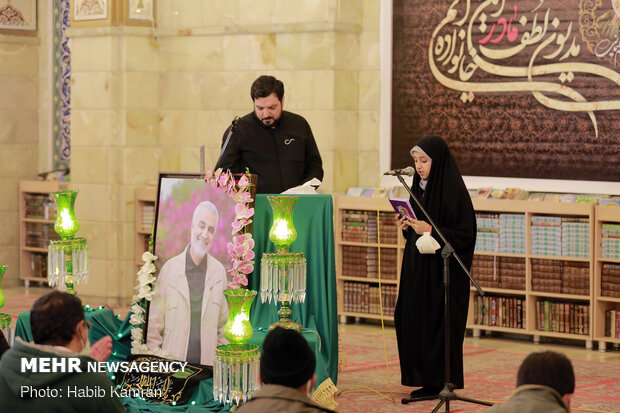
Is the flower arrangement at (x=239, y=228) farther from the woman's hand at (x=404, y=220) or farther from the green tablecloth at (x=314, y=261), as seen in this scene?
the woman's hand at (x=404, y=220)

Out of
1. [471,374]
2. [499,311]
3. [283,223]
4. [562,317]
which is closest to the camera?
[283,223]

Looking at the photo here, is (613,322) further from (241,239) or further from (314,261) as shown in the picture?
(241,239)

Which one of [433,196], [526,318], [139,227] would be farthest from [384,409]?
[139,227]

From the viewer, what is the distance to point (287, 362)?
3.21 meters

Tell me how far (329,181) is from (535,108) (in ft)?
6.28

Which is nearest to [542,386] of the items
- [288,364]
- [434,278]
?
[288,364]

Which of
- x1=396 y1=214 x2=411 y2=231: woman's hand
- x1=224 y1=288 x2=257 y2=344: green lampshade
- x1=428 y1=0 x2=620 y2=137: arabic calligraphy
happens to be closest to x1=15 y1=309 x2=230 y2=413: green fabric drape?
x1=224 y1=288 x2=257 y2=344: green lampshade

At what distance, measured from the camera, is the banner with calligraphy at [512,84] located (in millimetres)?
8547

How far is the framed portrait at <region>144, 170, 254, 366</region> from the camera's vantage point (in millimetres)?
5750

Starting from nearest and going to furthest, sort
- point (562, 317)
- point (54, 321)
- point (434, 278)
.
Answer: point (54, 321) → point (434, 278) → point (562, 317)

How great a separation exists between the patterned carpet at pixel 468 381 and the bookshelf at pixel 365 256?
879 millimetres

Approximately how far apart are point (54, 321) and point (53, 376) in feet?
0.67

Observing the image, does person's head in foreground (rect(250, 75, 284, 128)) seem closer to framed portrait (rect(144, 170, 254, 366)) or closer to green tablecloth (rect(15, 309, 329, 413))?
framed portrait (rect(144, 170, 254, 366))

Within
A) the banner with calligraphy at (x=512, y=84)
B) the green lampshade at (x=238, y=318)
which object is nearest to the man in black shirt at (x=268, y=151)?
the green lampshade at (x=238, y=318)
